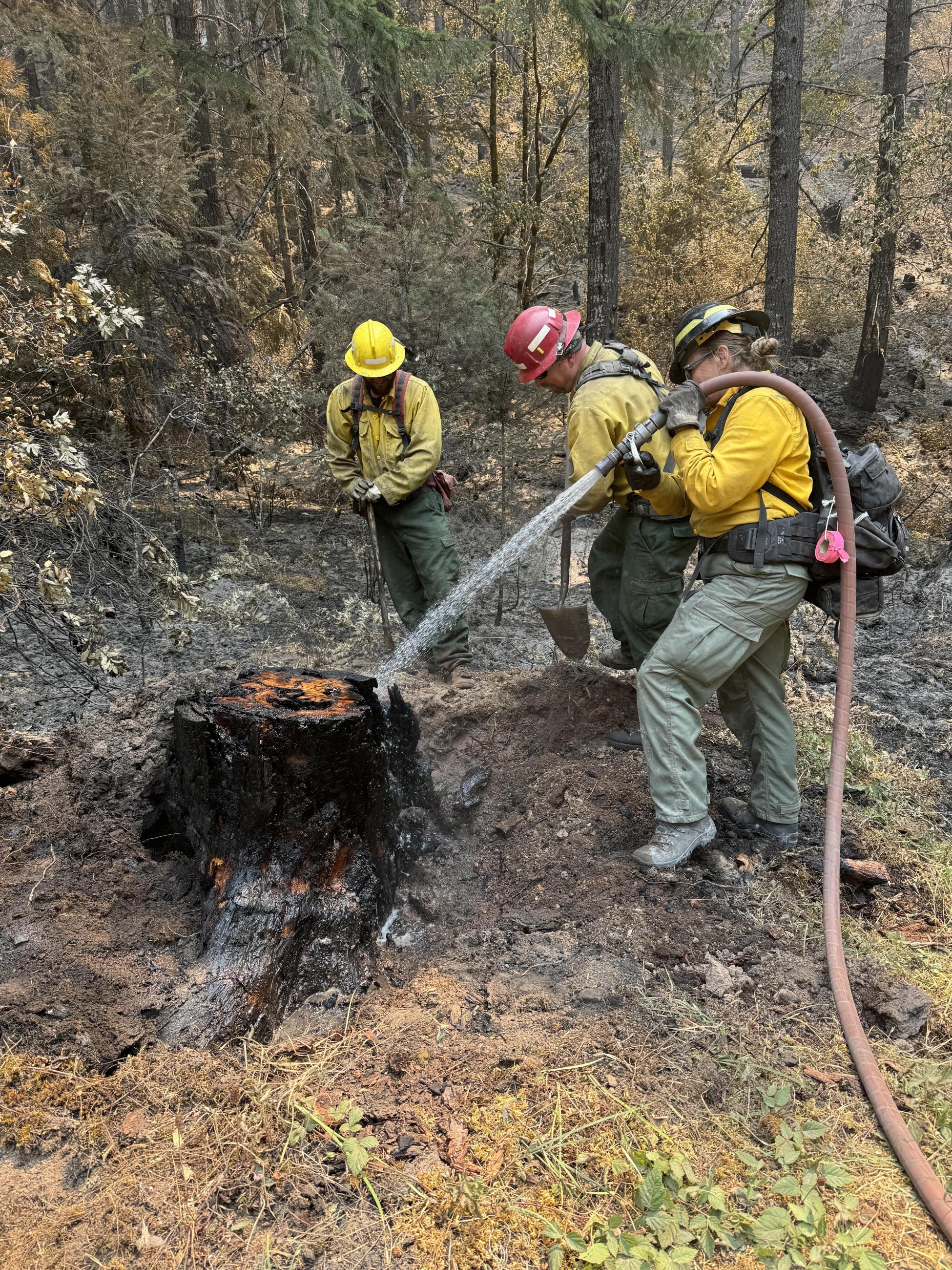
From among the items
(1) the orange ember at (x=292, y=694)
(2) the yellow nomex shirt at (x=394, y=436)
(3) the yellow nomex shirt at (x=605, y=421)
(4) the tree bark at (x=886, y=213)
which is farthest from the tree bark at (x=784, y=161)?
(1) the orange ember at (x=292, y=694)

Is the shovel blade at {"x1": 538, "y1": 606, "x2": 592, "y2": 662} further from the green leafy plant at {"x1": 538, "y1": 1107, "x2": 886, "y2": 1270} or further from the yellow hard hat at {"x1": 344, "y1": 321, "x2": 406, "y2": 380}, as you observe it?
the green leafy plant at {"x1": 538, "y1": 1107, "x2": 886, "y2": 1270}

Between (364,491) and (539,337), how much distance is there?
71.9 inches

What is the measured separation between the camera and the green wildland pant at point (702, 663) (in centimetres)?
308

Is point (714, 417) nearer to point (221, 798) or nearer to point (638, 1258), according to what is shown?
point (221, 798)

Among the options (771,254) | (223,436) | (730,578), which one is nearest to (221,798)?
(730,578)

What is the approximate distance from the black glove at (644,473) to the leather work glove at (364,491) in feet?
6.82

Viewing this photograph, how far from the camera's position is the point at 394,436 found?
521cm

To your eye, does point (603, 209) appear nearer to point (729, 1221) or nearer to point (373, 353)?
point (373, 353)

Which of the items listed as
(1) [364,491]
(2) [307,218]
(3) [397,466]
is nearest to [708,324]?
(3) [397,466]

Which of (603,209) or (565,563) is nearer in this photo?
(565,563)

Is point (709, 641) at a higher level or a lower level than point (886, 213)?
lower

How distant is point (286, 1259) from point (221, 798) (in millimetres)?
1510

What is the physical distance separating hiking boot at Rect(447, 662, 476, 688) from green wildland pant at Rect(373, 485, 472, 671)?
32mm

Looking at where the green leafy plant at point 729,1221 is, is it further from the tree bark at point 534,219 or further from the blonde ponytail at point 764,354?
the tree bark at point 534,219
